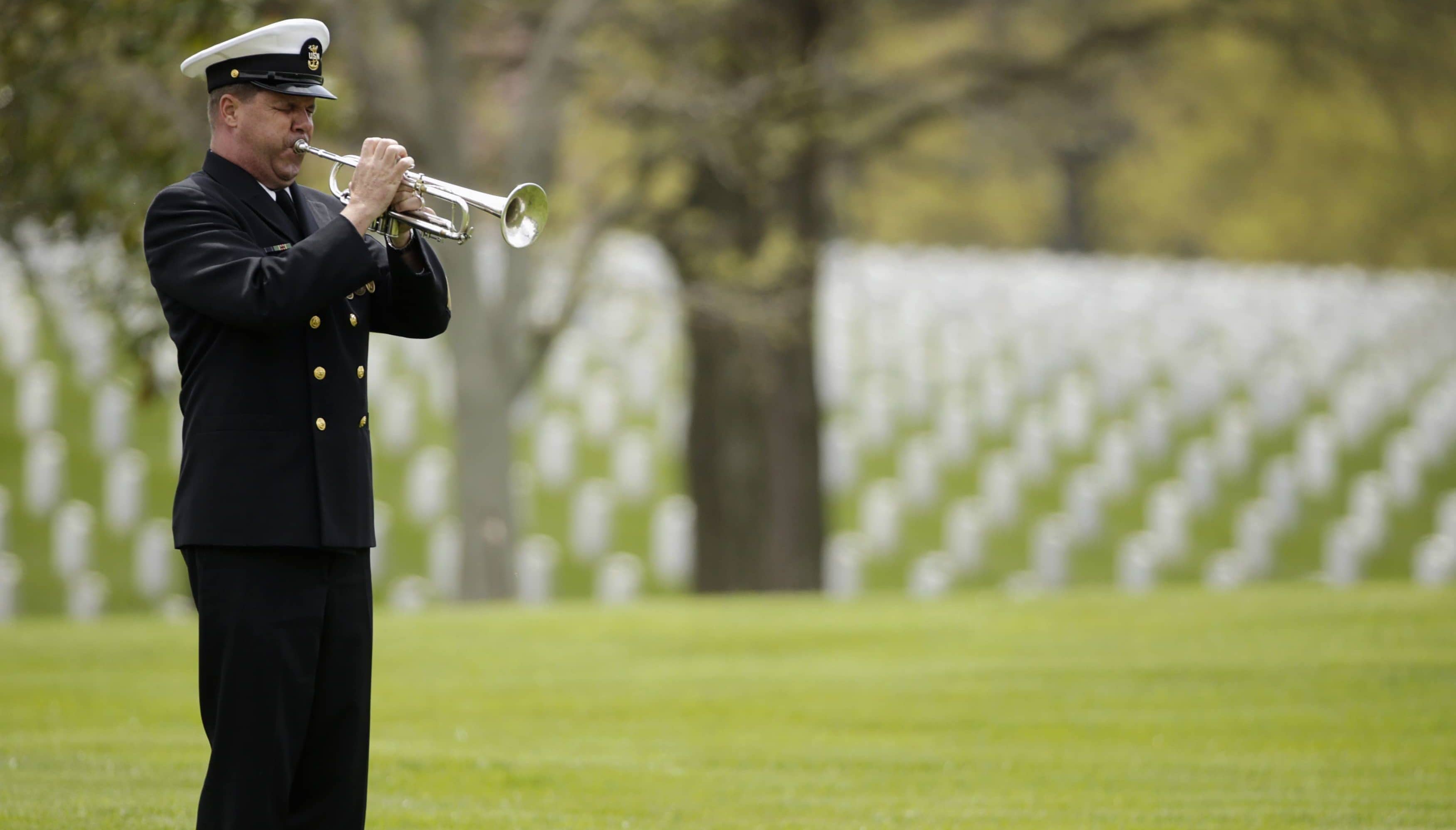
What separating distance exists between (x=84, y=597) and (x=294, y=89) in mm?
11546

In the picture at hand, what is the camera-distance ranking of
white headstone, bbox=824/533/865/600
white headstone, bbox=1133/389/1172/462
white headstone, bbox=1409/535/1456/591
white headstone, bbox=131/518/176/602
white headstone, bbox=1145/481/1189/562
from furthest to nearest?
1. white headstone, bbox=1133/389/1172/462
2. white headstone, bbox=1145/481/1189/562
3. white headstone, bbox=824/533/865/600
4. white headstone, bbox=1409/535/1456/591
5. white headstone, bbox=131/518/176/602

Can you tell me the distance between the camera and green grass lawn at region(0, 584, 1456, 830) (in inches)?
246

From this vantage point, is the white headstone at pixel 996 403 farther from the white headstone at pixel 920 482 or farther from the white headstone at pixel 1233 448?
the white headstone at pixel 1233 448

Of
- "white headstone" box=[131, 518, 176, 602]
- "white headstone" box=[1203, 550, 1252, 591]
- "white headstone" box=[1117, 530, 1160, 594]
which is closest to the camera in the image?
"white headstone" box=[131, 518, 176, 602]

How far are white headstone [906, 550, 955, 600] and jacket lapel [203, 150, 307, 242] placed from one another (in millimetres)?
13082

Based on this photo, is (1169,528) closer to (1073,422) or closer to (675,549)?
(1073,422)

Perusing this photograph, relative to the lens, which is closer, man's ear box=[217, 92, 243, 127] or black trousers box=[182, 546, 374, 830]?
black trousers box=[182, 546, 374, 830]

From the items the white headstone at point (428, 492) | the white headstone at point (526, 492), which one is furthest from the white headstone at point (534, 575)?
the white headstone at point (428, 492)

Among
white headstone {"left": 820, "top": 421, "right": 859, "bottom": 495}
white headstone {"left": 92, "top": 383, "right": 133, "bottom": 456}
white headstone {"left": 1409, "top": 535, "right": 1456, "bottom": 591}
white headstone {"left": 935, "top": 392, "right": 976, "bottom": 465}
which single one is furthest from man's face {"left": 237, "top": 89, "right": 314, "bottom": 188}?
white headstone {"left": 935, "top": 392, "right": 976, "bottom": 465}

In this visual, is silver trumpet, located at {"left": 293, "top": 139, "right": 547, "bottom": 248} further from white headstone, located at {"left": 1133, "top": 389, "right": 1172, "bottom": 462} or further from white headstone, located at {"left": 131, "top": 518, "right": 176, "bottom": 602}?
white headstone, located at {"left": 1133, "top": 389, "right": 1172, "bottom": 462}

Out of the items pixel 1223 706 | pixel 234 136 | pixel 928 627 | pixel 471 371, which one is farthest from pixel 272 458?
pixel 471 371

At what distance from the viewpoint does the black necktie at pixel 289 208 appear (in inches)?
167

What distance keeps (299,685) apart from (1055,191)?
3850 cm

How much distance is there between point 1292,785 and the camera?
6.60 metres
